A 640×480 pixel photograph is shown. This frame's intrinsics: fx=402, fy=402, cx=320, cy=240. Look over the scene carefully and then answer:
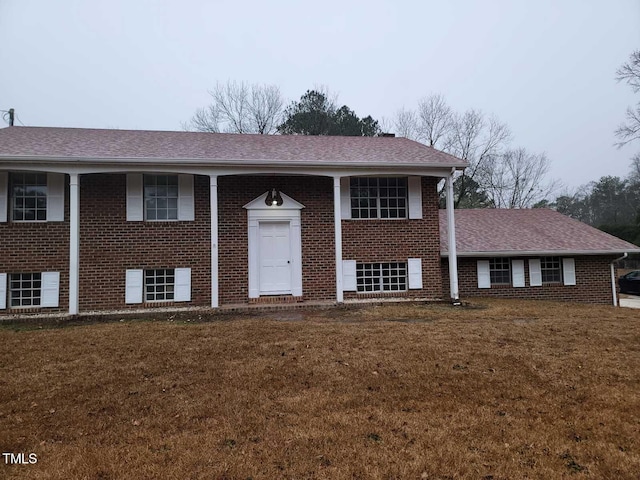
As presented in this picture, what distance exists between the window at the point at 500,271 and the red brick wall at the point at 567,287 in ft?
0.74

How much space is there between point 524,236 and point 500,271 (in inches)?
67.5

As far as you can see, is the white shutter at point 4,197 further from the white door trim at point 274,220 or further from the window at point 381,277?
the window at point 381,277

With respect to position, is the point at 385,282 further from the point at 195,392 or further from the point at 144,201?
the point at 195,392

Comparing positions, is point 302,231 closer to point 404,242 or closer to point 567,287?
point 404,242

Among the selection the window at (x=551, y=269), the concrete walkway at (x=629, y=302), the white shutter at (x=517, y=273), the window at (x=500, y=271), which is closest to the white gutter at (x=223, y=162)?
the window at (x=500, y=271)

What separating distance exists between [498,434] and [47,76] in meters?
41.6

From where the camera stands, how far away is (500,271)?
43.7 ft

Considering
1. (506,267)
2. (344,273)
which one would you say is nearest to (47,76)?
(344,273)

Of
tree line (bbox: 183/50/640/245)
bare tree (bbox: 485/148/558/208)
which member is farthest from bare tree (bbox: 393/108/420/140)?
bare tree (bbox: 485/148/558/208)

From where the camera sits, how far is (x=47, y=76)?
33.5 metres

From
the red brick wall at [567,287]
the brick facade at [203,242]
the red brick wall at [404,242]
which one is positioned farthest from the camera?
the red brick wall at [567,287]

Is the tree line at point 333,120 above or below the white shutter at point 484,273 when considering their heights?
above

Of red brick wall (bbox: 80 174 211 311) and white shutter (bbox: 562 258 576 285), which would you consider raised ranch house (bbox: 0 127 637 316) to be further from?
white shutter (bbox: 562 258 576 285)

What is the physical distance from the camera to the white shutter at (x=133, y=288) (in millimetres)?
9852
